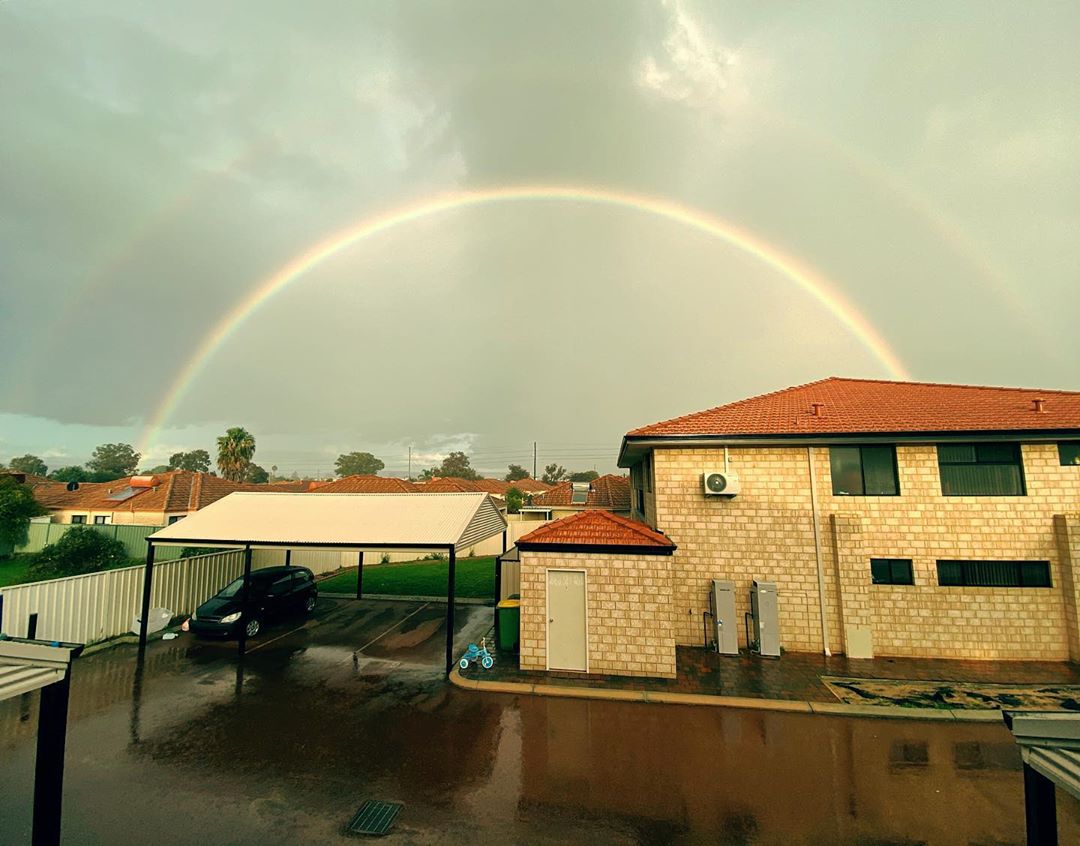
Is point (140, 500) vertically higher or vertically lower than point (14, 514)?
higher

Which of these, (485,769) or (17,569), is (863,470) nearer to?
(485,769)

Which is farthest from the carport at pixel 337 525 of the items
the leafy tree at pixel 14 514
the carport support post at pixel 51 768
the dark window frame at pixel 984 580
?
the leafy tree at pixel 14 514

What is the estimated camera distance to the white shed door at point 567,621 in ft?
36.3

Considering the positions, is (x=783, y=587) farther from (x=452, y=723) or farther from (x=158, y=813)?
(x=158, y=813)

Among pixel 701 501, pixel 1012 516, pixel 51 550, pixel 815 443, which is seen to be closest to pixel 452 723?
pixel 701 501

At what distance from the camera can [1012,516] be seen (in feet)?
39.5

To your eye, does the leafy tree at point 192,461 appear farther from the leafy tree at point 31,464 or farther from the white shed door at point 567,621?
the white shed door at point 567,621

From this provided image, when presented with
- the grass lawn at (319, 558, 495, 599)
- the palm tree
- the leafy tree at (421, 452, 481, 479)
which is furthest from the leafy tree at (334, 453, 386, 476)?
the grass lawn at (319, 558, 495, 599)

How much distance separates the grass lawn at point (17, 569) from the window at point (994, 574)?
2933 centimetres

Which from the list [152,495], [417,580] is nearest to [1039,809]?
[417,580]

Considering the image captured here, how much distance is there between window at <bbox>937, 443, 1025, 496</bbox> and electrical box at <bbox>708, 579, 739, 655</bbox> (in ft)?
20.1

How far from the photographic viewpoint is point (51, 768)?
15.3 ft

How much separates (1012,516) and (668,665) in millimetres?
9586

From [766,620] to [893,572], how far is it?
3558 mm
